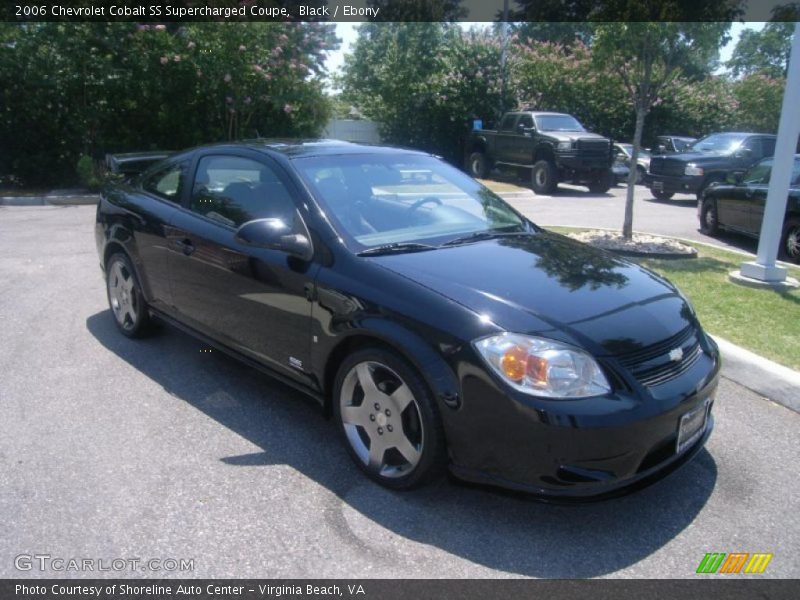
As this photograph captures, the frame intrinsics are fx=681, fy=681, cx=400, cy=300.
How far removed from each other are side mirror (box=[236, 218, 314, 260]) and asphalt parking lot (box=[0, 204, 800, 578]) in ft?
3.44

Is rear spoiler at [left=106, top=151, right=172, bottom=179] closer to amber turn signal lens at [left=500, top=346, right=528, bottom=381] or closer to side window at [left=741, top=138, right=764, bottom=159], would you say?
amber turn signal lens at [left=500, top=346, right=528, bottom=381]

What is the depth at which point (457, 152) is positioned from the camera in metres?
24.7

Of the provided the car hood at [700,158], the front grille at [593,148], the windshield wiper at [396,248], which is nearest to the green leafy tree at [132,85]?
the front grille at [593,148]

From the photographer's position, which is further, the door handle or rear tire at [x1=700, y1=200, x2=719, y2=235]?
rear tire at [x1=700, y1=200, x2=719, y2=235]

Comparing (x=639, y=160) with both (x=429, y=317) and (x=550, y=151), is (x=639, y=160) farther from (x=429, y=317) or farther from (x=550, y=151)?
(x=429, y=317)

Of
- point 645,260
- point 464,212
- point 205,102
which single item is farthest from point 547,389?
point 205,102

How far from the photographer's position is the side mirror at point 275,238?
3.53 m

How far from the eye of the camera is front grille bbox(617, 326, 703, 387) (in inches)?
115

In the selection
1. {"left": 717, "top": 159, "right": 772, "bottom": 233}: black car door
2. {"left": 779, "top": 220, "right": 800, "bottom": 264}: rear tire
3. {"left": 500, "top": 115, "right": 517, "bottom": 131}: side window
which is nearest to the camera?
{"left": 779, "top": 220, "right": 800, "bottom": 264}: rear tire

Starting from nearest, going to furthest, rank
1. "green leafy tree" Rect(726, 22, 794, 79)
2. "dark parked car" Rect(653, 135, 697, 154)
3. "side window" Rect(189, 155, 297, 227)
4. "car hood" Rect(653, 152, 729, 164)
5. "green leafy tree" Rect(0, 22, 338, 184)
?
"side window" Rect(189, 155, 297, 227) → "green leafy tree" Rect(0, 22, 338, 184) → "car hood" Rect(653, 152, 729, 164) → "dark parked car" Rect(653, 135, 697, 154) → "green leafy tree" Rect(726, 22, 794, 79)

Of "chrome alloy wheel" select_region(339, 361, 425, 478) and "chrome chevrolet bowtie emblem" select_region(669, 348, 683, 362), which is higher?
"chrome chevrolet bowtie emblem" select_region(669, 348, 683, 362)

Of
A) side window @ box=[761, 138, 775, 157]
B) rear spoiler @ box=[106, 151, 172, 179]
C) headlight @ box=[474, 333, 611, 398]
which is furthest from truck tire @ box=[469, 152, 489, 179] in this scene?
headlight @ box=[474, 333, 611, 398]

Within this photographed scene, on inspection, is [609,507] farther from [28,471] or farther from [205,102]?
[205,102]
